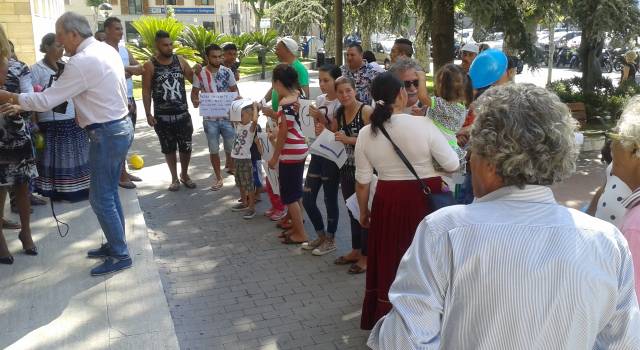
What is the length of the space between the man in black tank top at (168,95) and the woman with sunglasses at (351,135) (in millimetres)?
2904

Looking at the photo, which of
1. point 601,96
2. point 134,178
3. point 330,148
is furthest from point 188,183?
point 601,96

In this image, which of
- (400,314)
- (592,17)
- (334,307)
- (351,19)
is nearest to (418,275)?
(400,314)

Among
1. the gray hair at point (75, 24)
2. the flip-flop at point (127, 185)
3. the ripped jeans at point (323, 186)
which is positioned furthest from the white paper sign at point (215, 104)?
the gray hair at point (75, 24)

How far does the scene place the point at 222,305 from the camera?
439 centimetres

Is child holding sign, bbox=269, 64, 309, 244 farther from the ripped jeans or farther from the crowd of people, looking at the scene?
the ripped jeans

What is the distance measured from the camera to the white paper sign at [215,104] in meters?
7.15

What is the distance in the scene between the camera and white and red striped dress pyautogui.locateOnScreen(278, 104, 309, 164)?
5.23m

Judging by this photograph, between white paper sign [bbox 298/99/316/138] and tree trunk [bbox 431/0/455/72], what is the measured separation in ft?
13.7

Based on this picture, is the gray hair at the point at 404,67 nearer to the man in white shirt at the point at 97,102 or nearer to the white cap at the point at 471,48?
the white cap at the point at 471,48

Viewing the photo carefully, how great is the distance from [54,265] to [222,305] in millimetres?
1372

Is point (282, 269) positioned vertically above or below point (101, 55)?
below

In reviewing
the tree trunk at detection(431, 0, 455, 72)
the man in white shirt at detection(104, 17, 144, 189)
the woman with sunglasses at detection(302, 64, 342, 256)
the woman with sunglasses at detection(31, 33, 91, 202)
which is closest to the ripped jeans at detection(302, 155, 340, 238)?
the woman with sunglasses at detection(302, 64, 342, 256)

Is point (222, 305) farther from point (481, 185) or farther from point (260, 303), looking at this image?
point (481, 185)

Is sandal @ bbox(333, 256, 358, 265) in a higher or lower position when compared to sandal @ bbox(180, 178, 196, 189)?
lower
